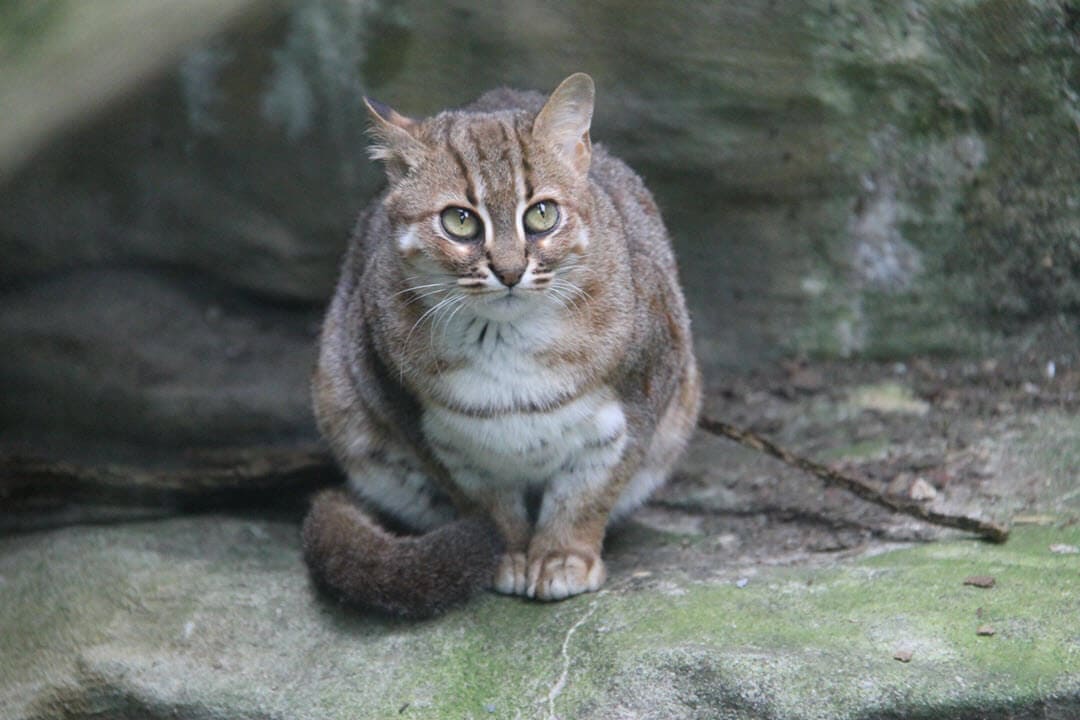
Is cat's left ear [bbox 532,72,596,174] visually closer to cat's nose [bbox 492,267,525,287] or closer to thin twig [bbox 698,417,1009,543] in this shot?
cat's nose [bbox 492,267,525,287]

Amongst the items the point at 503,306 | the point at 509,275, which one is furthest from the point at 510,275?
the point at 503,306

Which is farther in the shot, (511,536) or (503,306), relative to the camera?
(511,536)

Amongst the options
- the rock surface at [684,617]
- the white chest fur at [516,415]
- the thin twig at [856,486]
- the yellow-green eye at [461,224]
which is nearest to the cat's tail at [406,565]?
the rock surface at [684,617]

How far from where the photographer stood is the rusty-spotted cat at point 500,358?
431cm

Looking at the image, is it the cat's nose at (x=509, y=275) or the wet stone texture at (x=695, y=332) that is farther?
the wet stone texture at (x=695, y=332)

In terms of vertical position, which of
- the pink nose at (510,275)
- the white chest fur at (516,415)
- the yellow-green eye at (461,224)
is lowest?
the white chest fur at (516,415)

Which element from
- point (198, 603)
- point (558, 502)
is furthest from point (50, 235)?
point (558, 502)

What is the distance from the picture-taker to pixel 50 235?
6844 mm

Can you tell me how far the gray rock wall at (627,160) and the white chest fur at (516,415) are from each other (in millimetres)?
2049

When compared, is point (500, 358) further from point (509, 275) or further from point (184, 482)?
point (184, 482)

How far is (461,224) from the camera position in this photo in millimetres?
4281

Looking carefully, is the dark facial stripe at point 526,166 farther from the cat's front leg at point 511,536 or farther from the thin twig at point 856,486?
the thin twig at point 856,486

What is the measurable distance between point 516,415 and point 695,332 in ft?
7.81

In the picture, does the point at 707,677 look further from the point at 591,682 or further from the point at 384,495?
the point at 384,495
